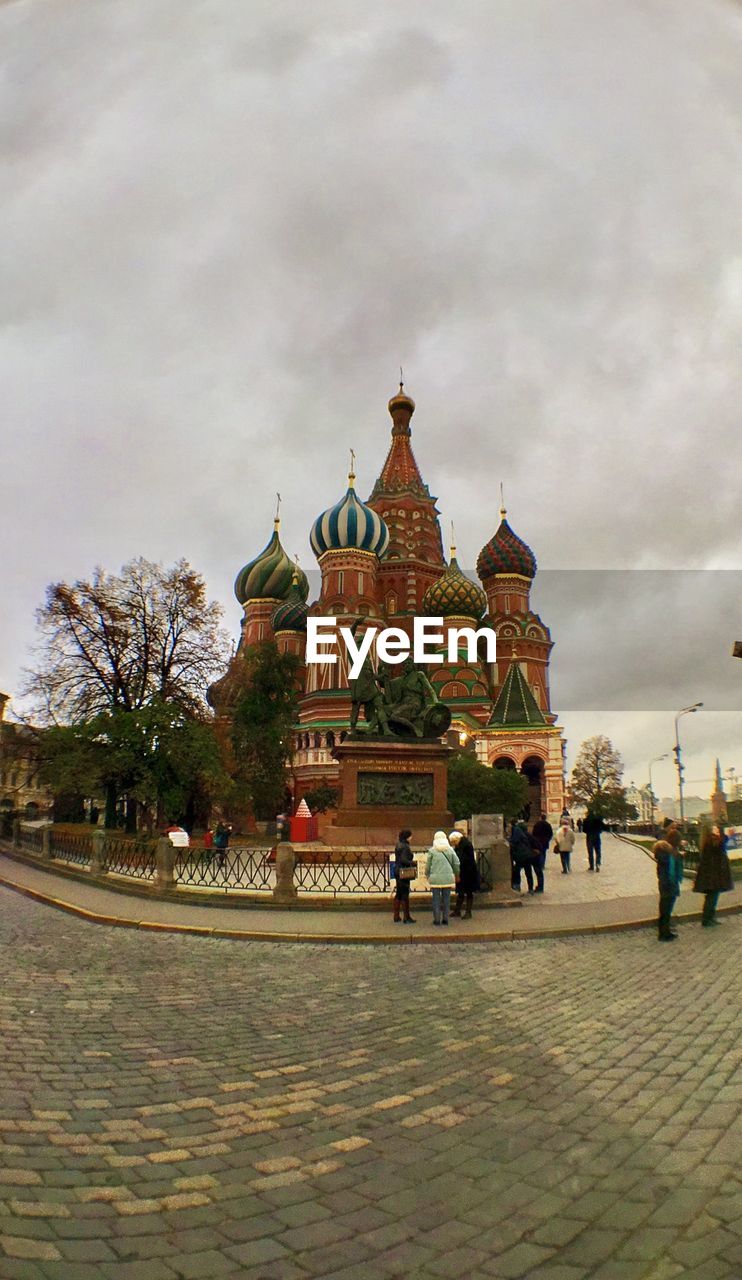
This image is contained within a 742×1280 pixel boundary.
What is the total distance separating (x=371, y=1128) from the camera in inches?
175

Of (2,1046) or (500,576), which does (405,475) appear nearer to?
(500,576)

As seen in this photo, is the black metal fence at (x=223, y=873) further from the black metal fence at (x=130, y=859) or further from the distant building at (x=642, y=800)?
the distant building at (x=642, y=800)

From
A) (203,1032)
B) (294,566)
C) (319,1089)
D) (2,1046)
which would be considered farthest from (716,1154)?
(294,566)

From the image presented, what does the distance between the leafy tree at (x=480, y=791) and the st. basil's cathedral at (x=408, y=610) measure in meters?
5.80

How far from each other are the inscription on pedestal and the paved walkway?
5.46 meters

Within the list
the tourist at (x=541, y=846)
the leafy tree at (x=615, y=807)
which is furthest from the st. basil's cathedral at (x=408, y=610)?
the tourist at (x=541, y=846)

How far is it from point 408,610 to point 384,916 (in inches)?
2123

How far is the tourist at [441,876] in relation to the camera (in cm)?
1227

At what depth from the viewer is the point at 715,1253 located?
3.11 metres

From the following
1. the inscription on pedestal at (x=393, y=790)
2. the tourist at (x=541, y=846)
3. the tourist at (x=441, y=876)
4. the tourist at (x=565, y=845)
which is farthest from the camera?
the inscription on pedestal at (x=393, y=790)

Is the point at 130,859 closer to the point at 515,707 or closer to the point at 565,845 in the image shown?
the point at 565,845

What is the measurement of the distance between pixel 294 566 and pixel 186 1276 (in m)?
68.3

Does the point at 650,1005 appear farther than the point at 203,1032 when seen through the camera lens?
Yes

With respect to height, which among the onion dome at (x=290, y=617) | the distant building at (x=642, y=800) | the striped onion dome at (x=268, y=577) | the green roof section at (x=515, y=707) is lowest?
the distant building at (x=642, y=800)
